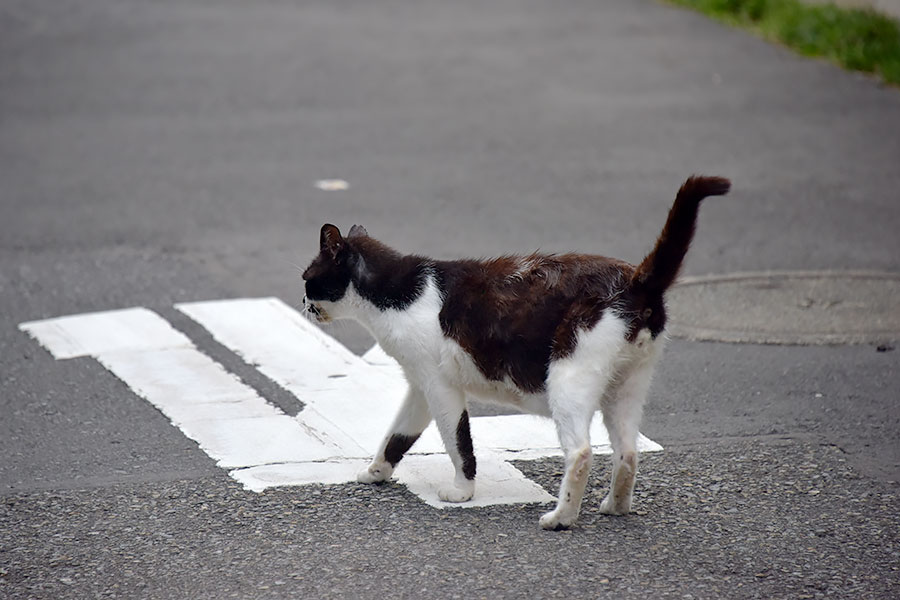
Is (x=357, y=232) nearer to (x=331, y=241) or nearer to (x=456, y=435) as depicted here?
(x=331, y=241)

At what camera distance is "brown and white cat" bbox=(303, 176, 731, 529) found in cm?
496

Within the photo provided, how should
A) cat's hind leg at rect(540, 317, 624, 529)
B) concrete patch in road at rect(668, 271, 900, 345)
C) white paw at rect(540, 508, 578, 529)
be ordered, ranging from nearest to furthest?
cat's hind leg at rect(540, 317, 624, 529) → white paw at rect(540, 508, 578, 529) → concrete patch in road at rect(668, 271, 900, 345)

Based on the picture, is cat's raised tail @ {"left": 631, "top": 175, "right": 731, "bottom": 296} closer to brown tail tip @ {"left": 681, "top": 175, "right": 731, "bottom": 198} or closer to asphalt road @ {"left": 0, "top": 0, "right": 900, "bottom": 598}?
brown tail tip @ {"left": 681, "top": 175, "right": 731, "bottom": 198}

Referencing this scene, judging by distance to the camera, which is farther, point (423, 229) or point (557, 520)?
Result: point (423, 229)

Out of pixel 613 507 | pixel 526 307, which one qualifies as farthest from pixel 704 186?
pixel 613 507

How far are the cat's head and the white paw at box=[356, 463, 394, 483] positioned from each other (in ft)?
2.31

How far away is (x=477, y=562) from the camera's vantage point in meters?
4.84

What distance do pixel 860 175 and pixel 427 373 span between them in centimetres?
676

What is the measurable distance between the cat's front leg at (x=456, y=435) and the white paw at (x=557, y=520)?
0.43 m

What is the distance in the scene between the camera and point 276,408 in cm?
656

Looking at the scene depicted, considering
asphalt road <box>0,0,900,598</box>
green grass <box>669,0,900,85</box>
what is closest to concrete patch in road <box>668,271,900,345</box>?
asphalt road <box>0,0,900,598</box>

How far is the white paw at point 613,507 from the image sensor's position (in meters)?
5.27

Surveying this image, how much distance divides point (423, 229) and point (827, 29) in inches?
283

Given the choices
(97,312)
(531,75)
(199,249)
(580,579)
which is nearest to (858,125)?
(531,75)
